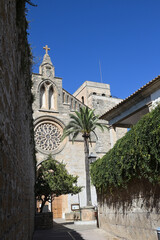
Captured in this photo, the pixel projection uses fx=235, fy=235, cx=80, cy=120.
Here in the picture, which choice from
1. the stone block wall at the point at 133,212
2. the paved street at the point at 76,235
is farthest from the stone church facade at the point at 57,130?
the stone block wall at the point at 133,212

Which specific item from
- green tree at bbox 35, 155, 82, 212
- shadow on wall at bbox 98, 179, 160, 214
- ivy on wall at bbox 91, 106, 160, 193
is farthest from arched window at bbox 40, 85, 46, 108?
shadow on wall at bbox 98, 179, 160, 214

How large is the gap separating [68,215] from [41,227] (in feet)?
19.4

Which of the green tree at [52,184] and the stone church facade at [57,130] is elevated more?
the stone church facade at [57,130]

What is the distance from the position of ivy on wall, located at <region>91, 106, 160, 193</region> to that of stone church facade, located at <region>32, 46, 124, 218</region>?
14912 mm

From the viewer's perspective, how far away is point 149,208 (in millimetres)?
6453

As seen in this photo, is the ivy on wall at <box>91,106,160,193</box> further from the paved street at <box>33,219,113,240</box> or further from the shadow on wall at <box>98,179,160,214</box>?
the paved street at <box>33,219,113,240</box>

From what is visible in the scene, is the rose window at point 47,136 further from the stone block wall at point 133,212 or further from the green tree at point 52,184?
the stone block wall at point 133,212

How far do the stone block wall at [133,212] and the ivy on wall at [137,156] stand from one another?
32 cm

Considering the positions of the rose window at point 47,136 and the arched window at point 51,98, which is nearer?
the rose window at point 47,136

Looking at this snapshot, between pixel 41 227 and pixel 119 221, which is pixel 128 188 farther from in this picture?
Answer: pixel 41 227

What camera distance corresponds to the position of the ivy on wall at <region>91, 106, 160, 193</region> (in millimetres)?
5776

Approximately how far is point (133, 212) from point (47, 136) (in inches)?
711

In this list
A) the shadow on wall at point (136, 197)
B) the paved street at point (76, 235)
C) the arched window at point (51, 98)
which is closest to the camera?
the shadow on wall at point (136, 197)

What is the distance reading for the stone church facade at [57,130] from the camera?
2322cm
